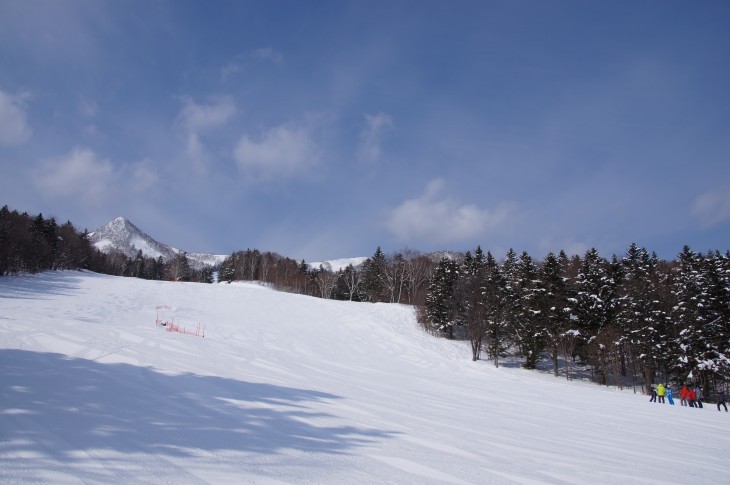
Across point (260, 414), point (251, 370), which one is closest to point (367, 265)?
point (251, 370)

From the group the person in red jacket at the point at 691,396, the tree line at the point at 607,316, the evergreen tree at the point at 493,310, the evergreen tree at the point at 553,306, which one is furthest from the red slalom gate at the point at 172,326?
the evergreen tree at the point at 553,306

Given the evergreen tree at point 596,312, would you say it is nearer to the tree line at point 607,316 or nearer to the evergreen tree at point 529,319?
the tree line at point 607,316

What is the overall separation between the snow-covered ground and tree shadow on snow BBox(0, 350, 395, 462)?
1.4 inches

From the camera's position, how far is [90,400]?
7000 millimetres

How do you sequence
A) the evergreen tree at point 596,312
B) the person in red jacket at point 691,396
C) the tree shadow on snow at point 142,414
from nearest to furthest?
the tree shadow on snow at point 142,414 < the person in red jacket at point 691,396 < the evergreen tree at point 596,312

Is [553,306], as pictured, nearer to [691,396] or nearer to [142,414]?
[691,396]

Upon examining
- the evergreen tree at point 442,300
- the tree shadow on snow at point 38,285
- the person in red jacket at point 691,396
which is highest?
the evergreen tree at point 442,300

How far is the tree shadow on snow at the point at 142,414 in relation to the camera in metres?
5.32

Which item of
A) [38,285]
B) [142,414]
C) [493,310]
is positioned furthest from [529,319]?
[38,285]

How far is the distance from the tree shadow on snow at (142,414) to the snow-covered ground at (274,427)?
35mm

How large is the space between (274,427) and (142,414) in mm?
2273

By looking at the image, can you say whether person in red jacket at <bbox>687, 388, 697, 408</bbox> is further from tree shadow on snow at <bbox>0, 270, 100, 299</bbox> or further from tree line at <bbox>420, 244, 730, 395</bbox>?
tree shadow on snow at <bbox>0, 270, 100, 299</bbox>

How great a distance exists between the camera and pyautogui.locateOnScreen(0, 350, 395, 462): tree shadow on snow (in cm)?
532

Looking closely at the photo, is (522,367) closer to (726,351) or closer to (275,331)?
(726,351)
